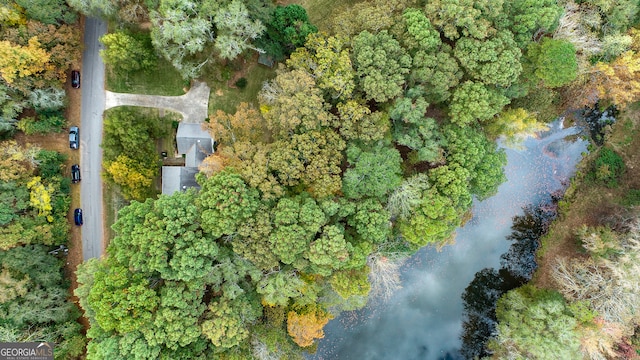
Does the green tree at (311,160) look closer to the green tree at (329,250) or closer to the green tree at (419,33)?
the green tree at (329,250)

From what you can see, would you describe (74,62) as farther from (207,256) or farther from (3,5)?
(207,256)

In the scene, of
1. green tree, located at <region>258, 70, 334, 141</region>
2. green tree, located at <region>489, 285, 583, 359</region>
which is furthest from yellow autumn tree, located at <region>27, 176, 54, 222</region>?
green tree, located at <region>489, 285, 583, 359</region>

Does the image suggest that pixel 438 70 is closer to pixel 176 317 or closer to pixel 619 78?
pixel 619 78

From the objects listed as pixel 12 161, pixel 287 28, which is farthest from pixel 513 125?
pixel 12 161

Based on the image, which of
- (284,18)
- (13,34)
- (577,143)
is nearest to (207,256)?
(284,18)

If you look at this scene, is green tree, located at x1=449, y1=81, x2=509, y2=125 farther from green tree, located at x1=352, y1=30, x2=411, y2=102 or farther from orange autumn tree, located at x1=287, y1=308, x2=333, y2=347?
orange autumn tree, located at x1=287, y1=308, x2=333, y2=347
